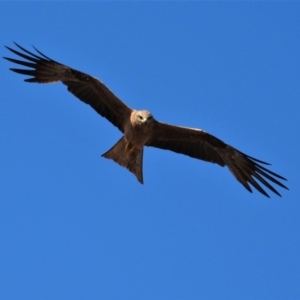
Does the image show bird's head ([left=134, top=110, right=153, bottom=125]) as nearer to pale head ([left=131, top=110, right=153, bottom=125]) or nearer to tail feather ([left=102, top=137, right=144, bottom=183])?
pale head ([left=131, top=110, right=153, bottom=125])

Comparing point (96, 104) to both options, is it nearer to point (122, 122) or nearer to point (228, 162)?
point (122, 122)

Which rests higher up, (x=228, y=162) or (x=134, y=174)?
(x=228, y=162)

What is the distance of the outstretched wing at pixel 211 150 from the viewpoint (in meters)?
18.3

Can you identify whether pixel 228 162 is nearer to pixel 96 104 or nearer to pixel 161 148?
pixel 161 148

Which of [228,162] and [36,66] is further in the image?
[228,162]

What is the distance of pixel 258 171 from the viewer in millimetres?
18422

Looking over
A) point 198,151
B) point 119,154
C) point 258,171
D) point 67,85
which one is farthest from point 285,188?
point 67,85

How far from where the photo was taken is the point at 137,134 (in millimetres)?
17547

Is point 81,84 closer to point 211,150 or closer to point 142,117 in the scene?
point 142,117

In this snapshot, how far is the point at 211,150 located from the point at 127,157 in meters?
1.76

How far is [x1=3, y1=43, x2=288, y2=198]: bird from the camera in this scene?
17453mm

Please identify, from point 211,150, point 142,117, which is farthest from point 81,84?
point 211,150

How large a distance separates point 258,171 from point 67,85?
13.2 feet

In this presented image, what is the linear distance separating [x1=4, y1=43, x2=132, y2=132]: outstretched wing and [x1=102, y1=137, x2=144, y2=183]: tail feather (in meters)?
0.37
